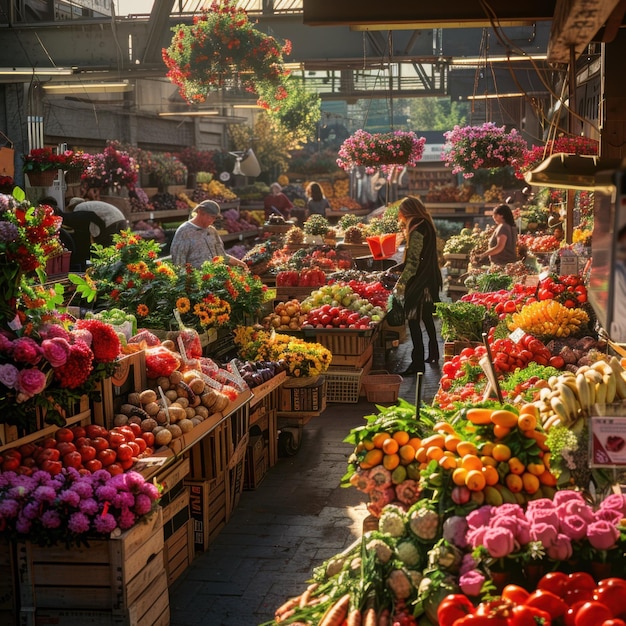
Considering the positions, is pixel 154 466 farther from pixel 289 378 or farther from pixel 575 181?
pixel 289 378

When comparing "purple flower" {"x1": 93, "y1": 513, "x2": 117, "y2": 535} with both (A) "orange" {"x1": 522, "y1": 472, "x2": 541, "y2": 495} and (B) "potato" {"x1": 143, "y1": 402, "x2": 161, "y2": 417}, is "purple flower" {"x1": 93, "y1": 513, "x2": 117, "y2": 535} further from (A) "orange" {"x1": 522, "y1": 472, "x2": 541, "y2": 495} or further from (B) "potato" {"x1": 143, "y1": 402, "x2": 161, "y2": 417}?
(A) "orange" {"x1": 522, "y1": 472, "x2": 541, "y2": 495}

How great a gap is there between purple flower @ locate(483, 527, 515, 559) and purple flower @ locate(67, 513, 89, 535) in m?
1.81

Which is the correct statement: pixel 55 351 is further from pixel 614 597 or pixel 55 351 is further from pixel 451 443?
pixel 614 597

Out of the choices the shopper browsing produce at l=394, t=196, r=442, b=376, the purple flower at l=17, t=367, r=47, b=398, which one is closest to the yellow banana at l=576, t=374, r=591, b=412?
the purple flower at l=17, t=367, r=47, b=398

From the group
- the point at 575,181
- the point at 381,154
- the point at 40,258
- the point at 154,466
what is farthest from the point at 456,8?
the point at 381,154

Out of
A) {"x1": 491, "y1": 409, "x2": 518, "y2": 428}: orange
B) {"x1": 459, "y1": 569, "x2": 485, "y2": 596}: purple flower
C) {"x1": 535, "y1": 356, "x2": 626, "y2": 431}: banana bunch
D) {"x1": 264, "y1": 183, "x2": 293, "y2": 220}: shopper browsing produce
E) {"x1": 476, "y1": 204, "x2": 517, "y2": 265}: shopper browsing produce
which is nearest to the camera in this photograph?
{"x1": 459, "y1": 569, "x2": 485, "y2": 596}: purple flower

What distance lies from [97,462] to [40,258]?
3.25 ft

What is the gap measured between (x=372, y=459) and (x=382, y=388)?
17.4 ft

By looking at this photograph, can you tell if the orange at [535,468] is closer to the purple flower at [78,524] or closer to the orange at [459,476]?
the orange at [459,476]

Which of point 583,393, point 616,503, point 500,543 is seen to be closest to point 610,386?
point 583,393

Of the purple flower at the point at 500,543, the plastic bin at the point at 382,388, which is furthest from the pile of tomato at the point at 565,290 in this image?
the purple flower at the point at 500,543

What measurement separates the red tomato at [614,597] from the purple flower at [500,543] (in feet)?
1.00

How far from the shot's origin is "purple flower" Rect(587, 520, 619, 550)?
2.92m

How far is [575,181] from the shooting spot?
3939 mm
